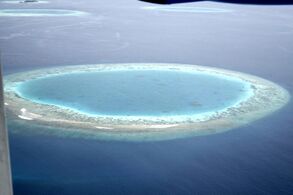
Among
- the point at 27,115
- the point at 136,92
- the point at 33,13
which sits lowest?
the point at 136,92

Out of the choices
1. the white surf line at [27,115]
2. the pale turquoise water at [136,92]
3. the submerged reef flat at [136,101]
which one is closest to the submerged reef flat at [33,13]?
the submerged reef flat at [136,101]

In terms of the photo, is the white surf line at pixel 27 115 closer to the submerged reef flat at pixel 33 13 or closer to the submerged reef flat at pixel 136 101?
the submerged reef flat at pixel 136 101

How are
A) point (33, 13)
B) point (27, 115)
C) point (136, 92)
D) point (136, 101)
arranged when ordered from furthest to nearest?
point (33, 13)
point (136, 92)
point (136, 101)
point (27, 115)

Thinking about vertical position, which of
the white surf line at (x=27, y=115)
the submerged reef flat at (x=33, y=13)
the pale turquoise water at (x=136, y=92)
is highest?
the submerged reef flat at (x=33, y=13)

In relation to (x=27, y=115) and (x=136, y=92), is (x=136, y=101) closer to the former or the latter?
(x=136, y=92)

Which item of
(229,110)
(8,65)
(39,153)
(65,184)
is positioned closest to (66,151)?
(39,153)

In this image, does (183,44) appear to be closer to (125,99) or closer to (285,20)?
(125,99)

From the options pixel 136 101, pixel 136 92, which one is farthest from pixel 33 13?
pixel 136 101

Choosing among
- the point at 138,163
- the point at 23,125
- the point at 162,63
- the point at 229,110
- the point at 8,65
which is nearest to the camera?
the point at 138,163
